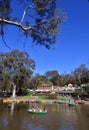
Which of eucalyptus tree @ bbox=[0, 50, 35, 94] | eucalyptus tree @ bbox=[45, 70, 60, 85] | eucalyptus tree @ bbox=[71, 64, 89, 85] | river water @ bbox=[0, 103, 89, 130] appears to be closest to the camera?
river water @ bbox=[0, 103, 89, 130]

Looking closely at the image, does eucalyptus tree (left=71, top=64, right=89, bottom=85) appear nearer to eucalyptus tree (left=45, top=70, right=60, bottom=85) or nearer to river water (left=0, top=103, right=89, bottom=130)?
eucalyptus tree (left=45, top=70, right=60, bottom=85)

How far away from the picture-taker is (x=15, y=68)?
82.4 meters

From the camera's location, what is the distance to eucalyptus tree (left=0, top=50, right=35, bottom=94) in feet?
267

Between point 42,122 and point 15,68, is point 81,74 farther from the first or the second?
point 42,122

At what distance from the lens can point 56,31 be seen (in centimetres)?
1509

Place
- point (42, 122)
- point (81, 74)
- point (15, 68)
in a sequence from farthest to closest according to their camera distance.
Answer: point (81, 74), point (15, 68), point (42, 122)

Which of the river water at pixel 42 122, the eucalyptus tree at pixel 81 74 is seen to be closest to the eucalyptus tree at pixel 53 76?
the eucalyptus tree at pixel 81 74

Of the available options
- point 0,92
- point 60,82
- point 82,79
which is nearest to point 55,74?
point 60,82

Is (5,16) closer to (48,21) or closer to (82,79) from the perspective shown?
(48,21)

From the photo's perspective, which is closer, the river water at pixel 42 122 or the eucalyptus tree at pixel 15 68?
the river water at pixel 42 122

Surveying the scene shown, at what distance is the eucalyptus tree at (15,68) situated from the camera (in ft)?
267

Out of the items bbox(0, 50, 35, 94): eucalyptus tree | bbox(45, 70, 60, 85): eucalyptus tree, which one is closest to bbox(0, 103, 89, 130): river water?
bbox(0, 50, 35, 94): eucalyptus tree

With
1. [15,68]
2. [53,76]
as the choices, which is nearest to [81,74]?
[15,68]

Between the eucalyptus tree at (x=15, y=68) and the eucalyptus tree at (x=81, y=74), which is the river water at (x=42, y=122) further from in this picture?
the eucalyptus tree at (x=81, y=74)
